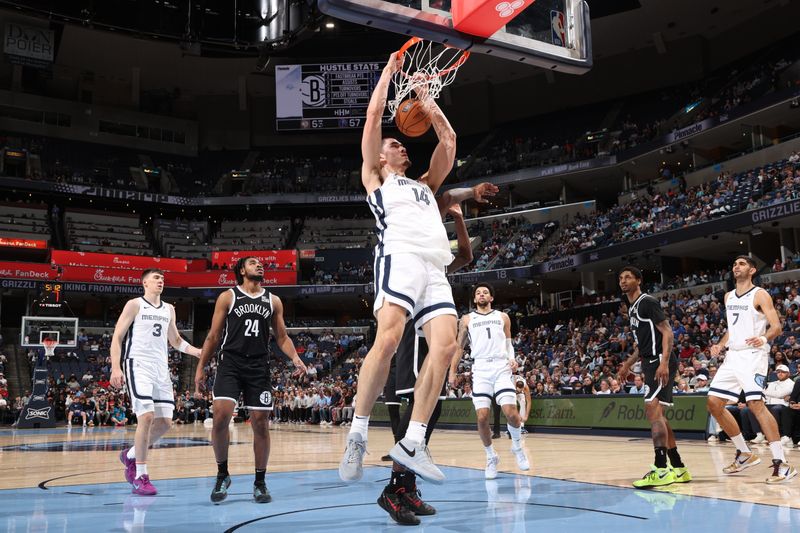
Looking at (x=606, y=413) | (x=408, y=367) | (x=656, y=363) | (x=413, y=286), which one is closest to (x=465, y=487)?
(x=408, y=367)

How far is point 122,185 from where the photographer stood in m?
42.1

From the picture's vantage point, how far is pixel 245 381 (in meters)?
6.04

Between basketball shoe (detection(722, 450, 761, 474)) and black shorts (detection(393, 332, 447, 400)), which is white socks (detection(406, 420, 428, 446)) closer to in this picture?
black shorts (detection(393, 332, 447, 400))

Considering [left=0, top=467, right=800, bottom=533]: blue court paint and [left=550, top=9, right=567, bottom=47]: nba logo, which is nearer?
[left=0, top=467, right=800, bottom=533]: blue court paint

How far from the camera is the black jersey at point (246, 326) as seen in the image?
608cm

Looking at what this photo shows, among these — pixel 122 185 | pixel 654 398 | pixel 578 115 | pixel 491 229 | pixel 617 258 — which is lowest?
pixel 654 398

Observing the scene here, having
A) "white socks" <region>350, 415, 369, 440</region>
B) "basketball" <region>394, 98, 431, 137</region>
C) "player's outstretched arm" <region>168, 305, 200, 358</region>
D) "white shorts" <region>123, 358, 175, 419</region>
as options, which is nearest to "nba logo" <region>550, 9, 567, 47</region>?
"basketball" <region>394, 98, 431, 137</region>

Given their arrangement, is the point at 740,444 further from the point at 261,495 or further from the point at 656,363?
the point at 261,495

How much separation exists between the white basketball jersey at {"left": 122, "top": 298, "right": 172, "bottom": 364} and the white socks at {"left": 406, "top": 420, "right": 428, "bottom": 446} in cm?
363

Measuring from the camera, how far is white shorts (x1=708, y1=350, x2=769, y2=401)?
23.5 feet

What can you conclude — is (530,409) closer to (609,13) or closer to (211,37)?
(609,13)

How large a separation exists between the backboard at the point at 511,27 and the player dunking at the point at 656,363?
231 centimetres

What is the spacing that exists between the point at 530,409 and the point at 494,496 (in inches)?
505

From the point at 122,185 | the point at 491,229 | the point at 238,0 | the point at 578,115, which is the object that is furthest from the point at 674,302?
the point at 122,185
